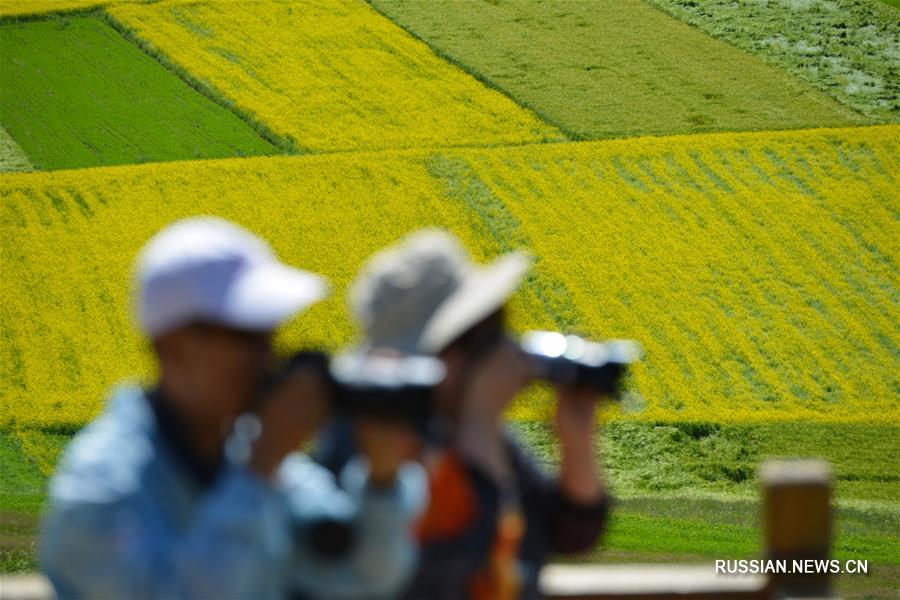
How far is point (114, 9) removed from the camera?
20922mm

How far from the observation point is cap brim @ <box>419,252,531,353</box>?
98.2 inches

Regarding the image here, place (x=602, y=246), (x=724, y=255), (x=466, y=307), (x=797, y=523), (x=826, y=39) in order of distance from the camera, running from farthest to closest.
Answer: (x=826, y=39)
(x=602, y=246)
(x=724, y=255)
(x=797, y=523)
(x=466, y=307)

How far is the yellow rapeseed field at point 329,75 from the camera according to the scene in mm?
17719

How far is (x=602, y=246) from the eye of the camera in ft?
50.3

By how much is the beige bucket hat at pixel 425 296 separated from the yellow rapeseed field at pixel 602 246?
9821 mm

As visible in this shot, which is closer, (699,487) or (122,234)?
(699,487)

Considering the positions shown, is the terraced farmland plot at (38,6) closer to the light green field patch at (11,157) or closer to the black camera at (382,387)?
the light green field patch at (11,157)

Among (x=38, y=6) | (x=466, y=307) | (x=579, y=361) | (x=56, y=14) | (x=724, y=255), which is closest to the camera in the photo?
(x=466, y=307)

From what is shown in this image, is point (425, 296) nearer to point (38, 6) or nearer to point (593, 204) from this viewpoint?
point (593, 204)

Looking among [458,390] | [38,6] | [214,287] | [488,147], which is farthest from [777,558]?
[38,6]

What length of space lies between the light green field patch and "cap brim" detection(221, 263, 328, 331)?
1557 cm

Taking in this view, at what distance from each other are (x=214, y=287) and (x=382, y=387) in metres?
0.31

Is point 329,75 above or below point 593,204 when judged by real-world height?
below

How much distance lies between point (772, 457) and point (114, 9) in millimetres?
12707
